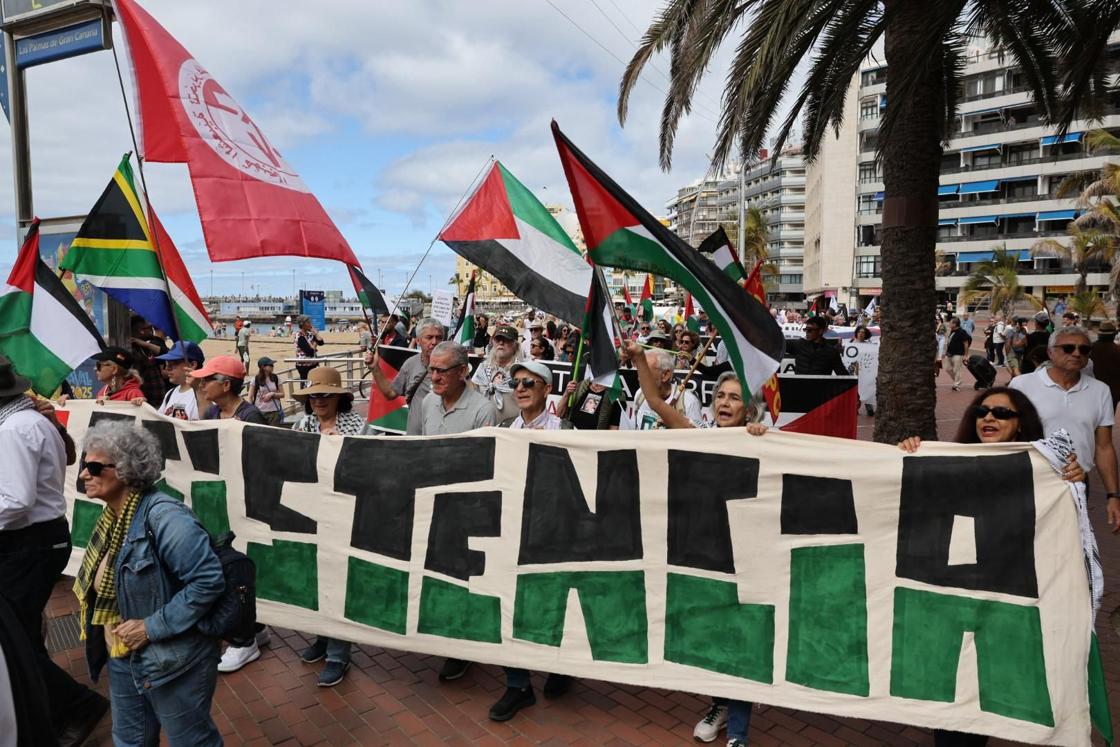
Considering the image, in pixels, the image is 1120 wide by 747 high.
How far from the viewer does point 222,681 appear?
14.3 ft

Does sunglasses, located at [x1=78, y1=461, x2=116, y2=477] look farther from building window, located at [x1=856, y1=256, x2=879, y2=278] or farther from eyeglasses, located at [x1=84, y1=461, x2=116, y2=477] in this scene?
building window, located at [x1=856, y1=256, x2=879, y2=278]

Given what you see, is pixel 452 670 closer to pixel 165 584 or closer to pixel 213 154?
pixel 165 584

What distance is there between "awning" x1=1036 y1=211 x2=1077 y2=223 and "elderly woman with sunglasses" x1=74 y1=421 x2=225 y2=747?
6227cm

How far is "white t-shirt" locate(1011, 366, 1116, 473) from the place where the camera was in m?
4.48

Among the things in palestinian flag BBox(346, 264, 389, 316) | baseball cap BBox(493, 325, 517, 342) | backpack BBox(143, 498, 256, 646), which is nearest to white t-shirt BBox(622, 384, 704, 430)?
palestinian flag BBox(346, 264, 389, 316)

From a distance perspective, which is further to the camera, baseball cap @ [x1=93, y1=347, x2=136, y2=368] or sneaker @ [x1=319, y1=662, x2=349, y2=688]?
baseball cap @ [x1=93, y1=347, x2=136, y2=368]

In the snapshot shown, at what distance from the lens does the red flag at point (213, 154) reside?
4906mm

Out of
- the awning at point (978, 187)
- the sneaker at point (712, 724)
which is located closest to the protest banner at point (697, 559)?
the sneaker at point (712, 724)

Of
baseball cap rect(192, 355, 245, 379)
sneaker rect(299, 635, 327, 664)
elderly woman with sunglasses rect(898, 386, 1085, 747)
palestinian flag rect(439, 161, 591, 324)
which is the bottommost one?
sneaker rect(299, 635, 327, 664)

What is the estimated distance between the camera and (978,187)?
189ft

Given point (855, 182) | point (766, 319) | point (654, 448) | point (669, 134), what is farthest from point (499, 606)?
point (855, 182)

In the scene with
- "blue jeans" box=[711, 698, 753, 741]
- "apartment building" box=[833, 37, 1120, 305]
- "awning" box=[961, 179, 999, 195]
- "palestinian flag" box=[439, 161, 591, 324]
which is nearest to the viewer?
"blue jeans" box=[711, 698, 753, 741]

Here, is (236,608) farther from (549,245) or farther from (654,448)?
(549,245)

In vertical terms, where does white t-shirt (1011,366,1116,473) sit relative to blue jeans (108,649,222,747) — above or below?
above
